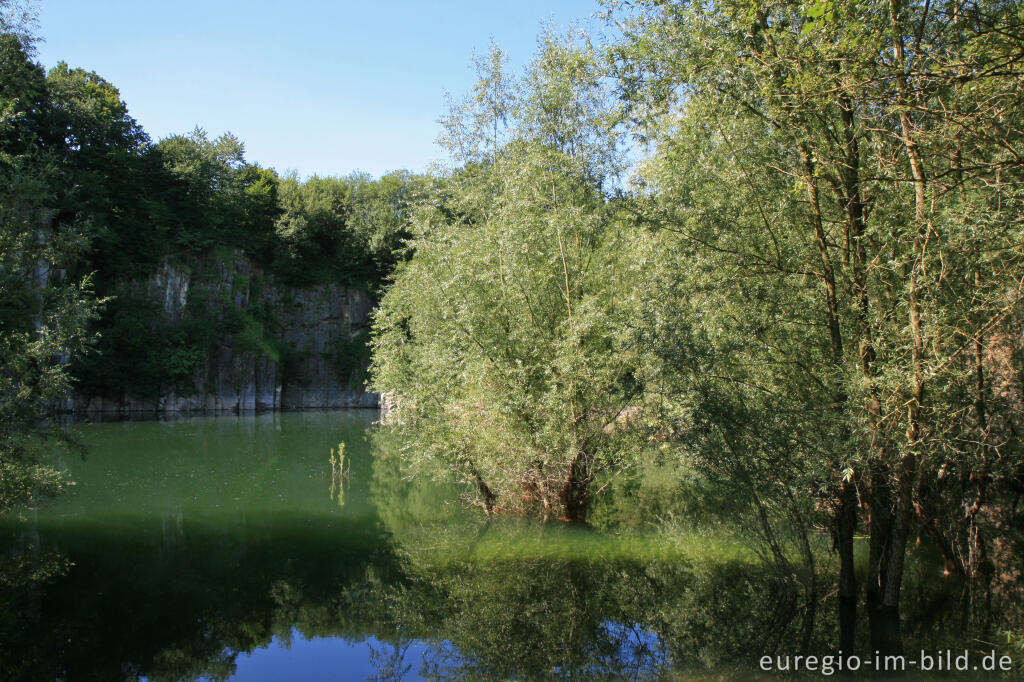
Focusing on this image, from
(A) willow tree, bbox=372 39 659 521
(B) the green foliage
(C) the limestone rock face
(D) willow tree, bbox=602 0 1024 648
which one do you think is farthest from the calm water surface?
(B) the green foliage

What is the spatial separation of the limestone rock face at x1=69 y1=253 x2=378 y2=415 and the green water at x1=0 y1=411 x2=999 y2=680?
32992 mm

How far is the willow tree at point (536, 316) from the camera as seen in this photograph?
40.9 ft

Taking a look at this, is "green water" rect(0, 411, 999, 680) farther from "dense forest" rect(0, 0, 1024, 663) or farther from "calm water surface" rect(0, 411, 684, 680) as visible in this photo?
"dense forest" rect(0, 0, 1024, 663)

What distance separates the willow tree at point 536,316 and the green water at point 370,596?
54.9 inches

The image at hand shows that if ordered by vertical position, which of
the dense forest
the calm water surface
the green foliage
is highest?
the green foliage

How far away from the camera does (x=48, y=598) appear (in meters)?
9.23

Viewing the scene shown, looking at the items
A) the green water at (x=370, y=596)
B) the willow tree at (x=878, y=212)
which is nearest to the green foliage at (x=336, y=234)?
the green water at (x=370, y=596)

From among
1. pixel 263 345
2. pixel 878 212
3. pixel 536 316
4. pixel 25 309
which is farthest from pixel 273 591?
pixel 263 345

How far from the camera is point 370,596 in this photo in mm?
9891

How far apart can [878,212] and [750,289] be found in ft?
5.41

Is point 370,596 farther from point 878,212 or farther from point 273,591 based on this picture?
point 878,212

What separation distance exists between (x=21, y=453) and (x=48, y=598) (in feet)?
7.82

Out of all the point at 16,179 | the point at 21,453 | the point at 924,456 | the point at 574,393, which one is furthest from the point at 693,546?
the point at 16,179

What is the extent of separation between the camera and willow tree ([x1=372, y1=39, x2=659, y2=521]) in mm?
12469
